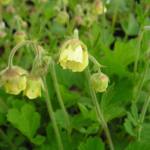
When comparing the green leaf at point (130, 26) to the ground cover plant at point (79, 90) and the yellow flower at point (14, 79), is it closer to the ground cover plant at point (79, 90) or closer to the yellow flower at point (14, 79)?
the ground cover plant at point (79, 90)

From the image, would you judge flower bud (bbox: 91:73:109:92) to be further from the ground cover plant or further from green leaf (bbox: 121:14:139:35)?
green leaf (bbox: 121:14:139:35)

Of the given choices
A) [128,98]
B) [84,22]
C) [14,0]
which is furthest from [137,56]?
[14,0]

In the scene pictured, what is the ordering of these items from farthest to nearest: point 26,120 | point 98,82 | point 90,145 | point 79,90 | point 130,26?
point 130,26
point 79,90
point 26,120
point 90,145
point 98,82

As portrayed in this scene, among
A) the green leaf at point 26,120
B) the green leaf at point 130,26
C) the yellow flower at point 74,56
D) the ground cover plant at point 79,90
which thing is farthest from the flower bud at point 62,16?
the yellow flower at point 74,56

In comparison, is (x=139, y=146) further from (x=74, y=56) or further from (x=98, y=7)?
(x=98, y=7)

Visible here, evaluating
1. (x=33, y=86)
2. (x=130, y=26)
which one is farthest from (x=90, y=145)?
(x=130, y=26)

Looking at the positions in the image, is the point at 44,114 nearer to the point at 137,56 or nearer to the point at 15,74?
the point at 137,56

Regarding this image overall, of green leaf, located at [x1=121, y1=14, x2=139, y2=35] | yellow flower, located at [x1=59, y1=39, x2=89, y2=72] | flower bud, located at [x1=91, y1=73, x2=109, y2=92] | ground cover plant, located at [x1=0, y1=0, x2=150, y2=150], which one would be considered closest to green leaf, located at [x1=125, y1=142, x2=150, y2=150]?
ground cover plant, located at [x1=0, y1=0, x2=150, y2=150]
